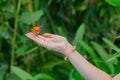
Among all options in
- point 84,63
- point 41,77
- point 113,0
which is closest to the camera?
point 84,63

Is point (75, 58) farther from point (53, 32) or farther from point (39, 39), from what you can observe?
point (53, 32)

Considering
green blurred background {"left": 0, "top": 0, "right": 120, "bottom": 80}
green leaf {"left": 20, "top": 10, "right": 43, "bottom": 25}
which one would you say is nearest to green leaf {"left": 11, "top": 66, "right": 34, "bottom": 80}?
green blurred background {"left": 0, "top": 0, "right": 120, "bottom": 80}

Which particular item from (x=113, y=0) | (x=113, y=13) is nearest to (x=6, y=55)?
(x=113, y=13)

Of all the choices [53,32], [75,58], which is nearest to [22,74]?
[53,32]

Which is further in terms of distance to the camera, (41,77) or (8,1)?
(8,1)

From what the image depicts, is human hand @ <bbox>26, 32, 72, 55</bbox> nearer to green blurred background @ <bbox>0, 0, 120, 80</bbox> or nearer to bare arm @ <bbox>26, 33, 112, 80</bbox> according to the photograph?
bare arm @ <bbox>26, 33, 112, 80</bbox>

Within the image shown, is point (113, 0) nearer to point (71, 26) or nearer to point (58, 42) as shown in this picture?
point (58, 42)

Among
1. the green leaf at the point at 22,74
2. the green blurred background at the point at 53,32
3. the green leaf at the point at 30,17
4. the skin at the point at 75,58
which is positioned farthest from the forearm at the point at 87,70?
the green leaf at the point at 30,17
